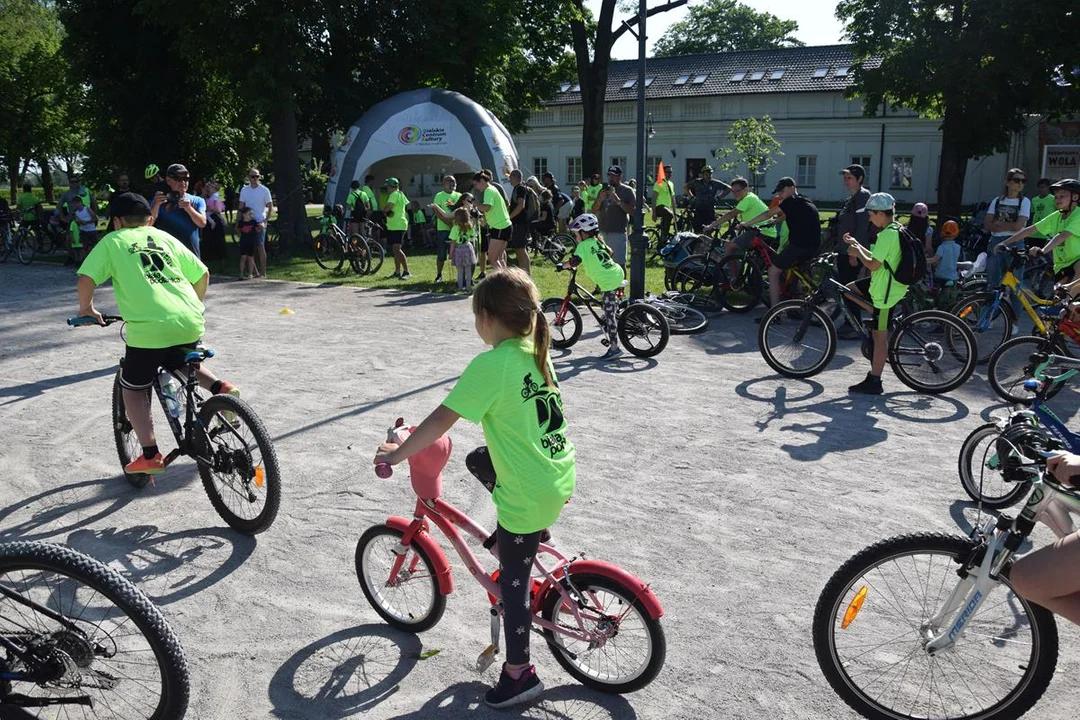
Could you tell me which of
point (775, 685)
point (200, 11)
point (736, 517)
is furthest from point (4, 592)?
point (200, 11)

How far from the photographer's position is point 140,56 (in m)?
24.9

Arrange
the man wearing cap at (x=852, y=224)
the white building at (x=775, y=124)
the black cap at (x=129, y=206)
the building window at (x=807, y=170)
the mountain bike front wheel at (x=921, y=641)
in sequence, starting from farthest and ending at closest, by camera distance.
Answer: the building window at (x=807, y=170), the white building at (x=775, y=124), the man wearing cap at (x=852, y=224), the black cap at (x=129, y=206), the mountain bike front wheel at (x=921, y=641)

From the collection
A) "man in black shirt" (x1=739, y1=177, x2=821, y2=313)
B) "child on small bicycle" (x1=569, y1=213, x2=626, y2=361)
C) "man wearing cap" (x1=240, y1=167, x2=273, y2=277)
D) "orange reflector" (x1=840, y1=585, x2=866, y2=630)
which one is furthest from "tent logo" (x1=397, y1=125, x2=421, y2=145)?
"orange reflector" (x1=840, y1=585, x2=866, y2=630)

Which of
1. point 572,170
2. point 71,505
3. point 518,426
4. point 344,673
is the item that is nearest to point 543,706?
point 344,673

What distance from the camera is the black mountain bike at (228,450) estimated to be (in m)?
5.14

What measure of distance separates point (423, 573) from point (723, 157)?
4758 centimetres

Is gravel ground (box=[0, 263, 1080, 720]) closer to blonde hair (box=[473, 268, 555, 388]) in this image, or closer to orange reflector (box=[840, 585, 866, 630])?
orange reflector (box=[840, 585, 866, 630])

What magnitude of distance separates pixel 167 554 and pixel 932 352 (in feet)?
21.8

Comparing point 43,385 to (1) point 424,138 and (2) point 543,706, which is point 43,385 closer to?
(2) point 543,706

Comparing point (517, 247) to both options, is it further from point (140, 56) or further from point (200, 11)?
point (140, 56)

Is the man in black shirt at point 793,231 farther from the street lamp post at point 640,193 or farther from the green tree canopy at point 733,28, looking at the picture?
the green tree canopy at point 733,28

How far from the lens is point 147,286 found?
219 inches

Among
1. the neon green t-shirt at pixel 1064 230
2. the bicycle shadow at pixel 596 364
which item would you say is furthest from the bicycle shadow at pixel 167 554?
the neon green t-shirt at pixel 1064 230

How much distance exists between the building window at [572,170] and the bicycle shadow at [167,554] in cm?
5090
